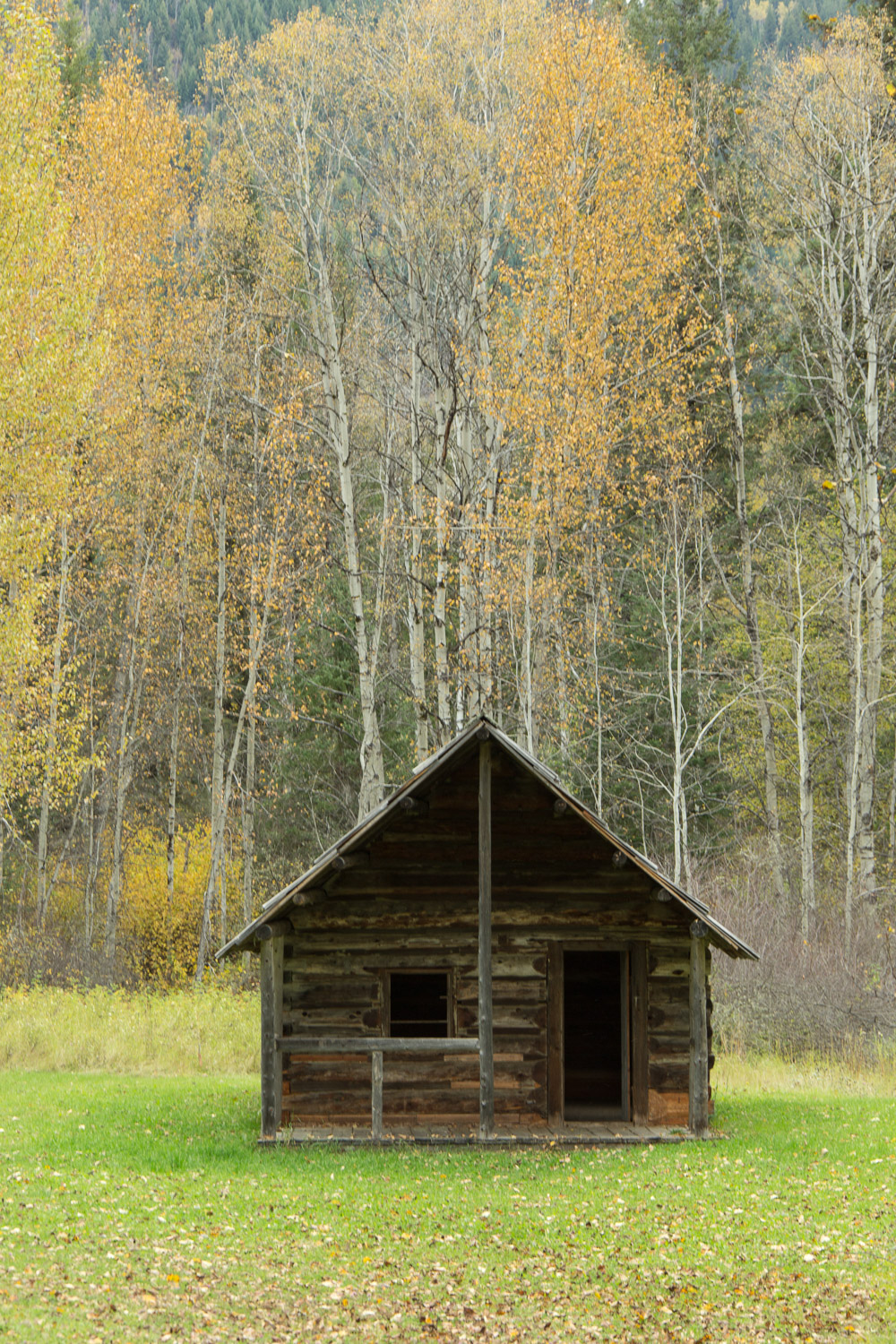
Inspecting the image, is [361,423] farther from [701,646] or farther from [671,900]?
[671,900]

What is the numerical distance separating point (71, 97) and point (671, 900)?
27787 millimetres

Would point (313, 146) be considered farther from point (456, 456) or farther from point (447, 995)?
→ point (447, 995)

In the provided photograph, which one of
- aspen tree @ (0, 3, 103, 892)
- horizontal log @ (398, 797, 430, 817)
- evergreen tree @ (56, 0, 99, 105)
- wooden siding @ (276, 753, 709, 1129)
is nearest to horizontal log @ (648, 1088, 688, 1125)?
wooden siding @ (276, 753, 709, 1129)

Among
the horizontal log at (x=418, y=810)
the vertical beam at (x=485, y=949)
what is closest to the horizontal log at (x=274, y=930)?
the horizontal log at (x=418, y=810)

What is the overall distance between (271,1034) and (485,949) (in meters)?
2.65

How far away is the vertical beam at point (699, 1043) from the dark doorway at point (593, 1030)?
2933mm

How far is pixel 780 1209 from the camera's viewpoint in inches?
424

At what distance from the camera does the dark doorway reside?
17.5 metres

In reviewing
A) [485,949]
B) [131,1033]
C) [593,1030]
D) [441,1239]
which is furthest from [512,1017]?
[131,1033]

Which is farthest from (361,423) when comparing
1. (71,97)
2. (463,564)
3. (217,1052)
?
(217,1052)

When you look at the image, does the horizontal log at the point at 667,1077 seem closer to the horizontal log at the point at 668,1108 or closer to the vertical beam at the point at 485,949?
the horizontal log at the point at 668,1108

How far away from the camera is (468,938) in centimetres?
1444

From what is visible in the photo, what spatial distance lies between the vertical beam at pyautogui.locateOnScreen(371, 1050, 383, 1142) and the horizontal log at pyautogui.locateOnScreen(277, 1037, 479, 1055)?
0.10 m

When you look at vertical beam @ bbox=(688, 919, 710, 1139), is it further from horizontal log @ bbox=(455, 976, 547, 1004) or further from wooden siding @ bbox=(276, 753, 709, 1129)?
horizontal log @ bbox=(455, 976, 547, 1004)
